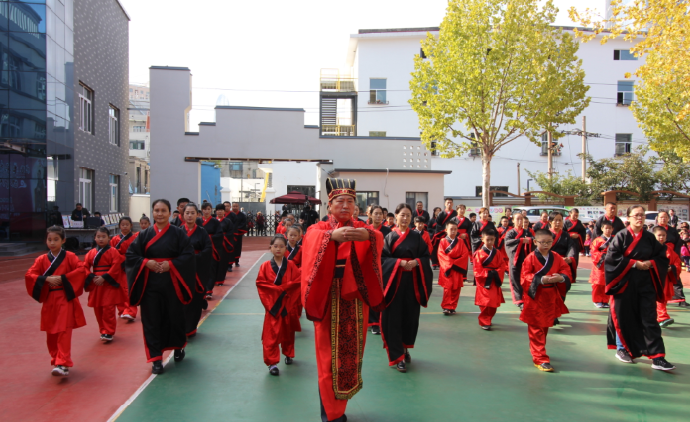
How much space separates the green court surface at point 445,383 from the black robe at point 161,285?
0.36 meters

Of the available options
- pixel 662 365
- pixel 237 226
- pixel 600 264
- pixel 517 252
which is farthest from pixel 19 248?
pixel 662 365

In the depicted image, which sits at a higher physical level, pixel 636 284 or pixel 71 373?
pixel 636 284

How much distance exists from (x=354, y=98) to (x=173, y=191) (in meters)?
15.9

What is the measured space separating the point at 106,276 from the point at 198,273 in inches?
46.7

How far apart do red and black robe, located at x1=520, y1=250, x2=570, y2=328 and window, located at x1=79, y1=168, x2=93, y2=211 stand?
18.6 meters

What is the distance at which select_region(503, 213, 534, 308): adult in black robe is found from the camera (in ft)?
23.0

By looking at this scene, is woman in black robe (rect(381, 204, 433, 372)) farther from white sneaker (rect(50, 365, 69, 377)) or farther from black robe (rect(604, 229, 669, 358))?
white sneaker (rect(50, 365, 69, 377))

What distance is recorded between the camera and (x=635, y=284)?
504 cm

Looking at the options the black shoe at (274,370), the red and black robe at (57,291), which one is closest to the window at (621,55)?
the black shoe at (274,370)

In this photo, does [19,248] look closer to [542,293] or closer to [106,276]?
[106,276]

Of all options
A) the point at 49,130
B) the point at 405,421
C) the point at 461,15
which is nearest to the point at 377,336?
the point at 405,421

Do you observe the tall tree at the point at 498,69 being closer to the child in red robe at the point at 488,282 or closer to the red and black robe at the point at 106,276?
the child in red robe at the point at 488,282

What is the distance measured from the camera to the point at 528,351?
5574 millimetres

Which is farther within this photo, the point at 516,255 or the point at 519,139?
the point at 519,139
